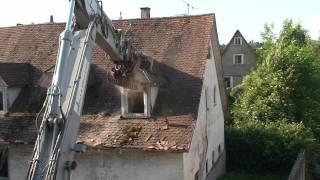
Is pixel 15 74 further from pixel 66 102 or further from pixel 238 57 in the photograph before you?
pixel 238 57

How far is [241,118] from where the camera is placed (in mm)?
31453

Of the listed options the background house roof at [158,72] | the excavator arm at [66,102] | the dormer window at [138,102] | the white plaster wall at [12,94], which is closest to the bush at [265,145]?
the background house roof at [158,72]

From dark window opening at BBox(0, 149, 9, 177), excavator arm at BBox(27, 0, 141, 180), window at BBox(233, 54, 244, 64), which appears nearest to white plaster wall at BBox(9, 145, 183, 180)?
dark window opening at BBox(0, 149, 9, 177)

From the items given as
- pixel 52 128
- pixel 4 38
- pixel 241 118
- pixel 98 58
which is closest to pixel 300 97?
pixel 241 118

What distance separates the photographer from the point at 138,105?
19.0 meters

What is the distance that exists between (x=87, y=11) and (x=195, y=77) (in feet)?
27.9

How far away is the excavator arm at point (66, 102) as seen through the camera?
9.02m

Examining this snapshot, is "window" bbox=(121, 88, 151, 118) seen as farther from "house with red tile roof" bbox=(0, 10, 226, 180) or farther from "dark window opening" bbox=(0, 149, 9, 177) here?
"dark window opening" bbox=(0, 149, 9, 177)

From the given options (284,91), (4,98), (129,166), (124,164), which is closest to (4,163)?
(4,98)

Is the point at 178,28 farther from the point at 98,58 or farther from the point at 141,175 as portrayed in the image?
the point at 141,175

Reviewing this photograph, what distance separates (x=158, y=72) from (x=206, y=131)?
3412mm

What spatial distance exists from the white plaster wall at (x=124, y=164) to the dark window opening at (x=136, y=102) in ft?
6.21

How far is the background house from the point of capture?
174 ft

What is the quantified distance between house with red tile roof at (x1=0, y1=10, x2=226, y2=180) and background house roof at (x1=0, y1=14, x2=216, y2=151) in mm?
37
